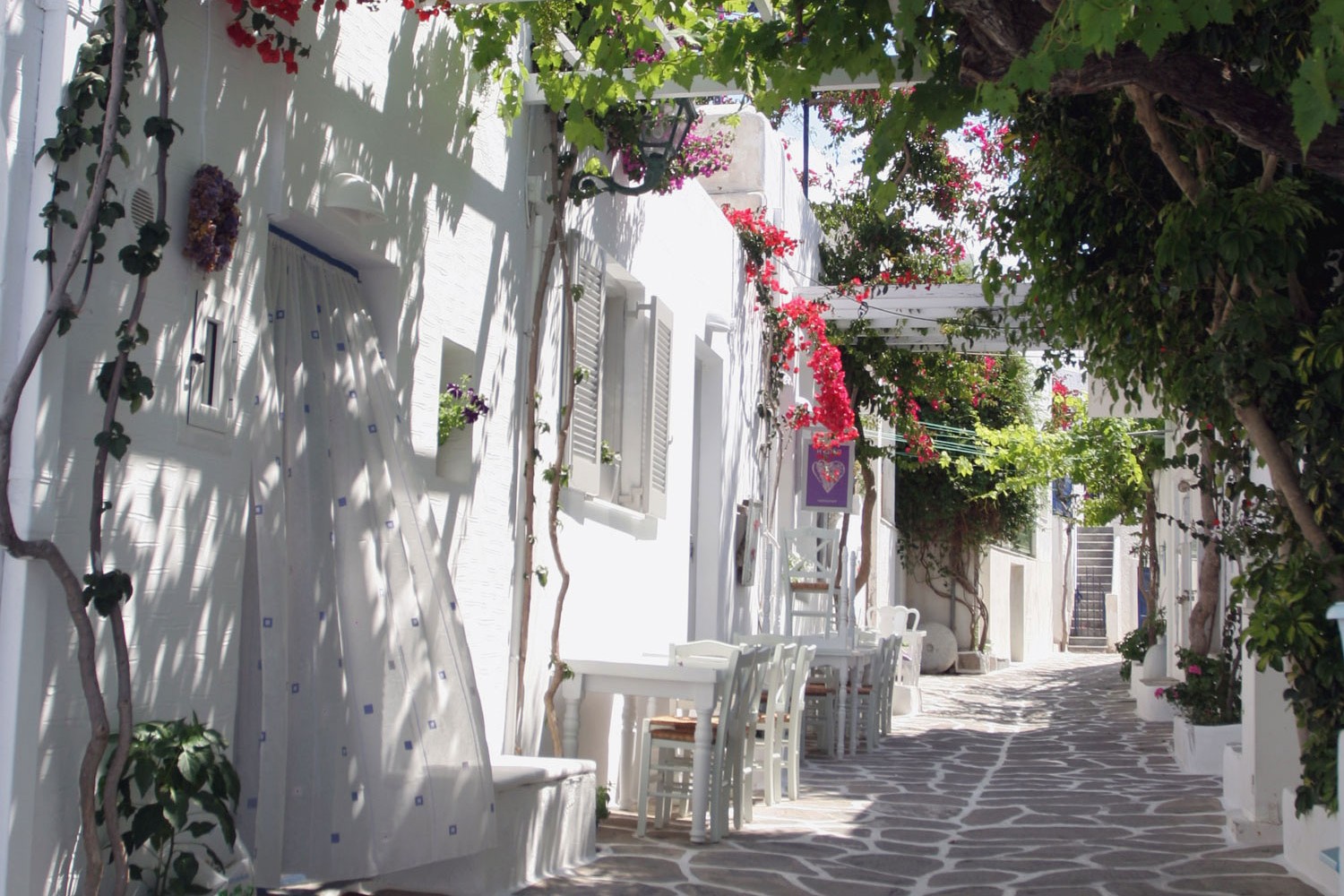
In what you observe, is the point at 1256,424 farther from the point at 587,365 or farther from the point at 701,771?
the point at 587,365

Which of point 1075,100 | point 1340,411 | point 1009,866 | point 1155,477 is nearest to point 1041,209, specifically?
point 1075,100

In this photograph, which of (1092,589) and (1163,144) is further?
(1092,589)

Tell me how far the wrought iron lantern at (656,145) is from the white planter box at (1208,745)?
529cm

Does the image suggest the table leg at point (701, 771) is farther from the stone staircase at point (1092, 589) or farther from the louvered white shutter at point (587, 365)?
the stone staircase at point (1092, 589)

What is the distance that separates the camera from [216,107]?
4.03 m

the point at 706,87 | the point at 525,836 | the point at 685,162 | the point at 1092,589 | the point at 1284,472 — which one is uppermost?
the point at 685,162

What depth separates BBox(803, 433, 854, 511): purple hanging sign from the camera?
13.5 m

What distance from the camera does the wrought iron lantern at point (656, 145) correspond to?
697 cm

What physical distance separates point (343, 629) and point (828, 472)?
30.4ft

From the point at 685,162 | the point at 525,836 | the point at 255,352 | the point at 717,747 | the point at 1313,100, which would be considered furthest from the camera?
the point at 685,162

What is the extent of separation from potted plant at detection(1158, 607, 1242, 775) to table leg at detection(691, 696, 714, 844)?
4.19 metres

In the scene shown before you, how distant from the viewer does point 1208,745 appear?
9.29 meters

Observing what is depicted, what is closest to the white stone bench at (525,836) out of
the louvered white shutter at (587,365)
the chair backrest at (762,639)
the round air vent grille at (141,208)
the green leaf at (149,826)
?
the green leaf at (149,826)

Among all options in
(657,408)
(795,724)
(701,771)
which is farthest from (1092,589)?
(701,771)
